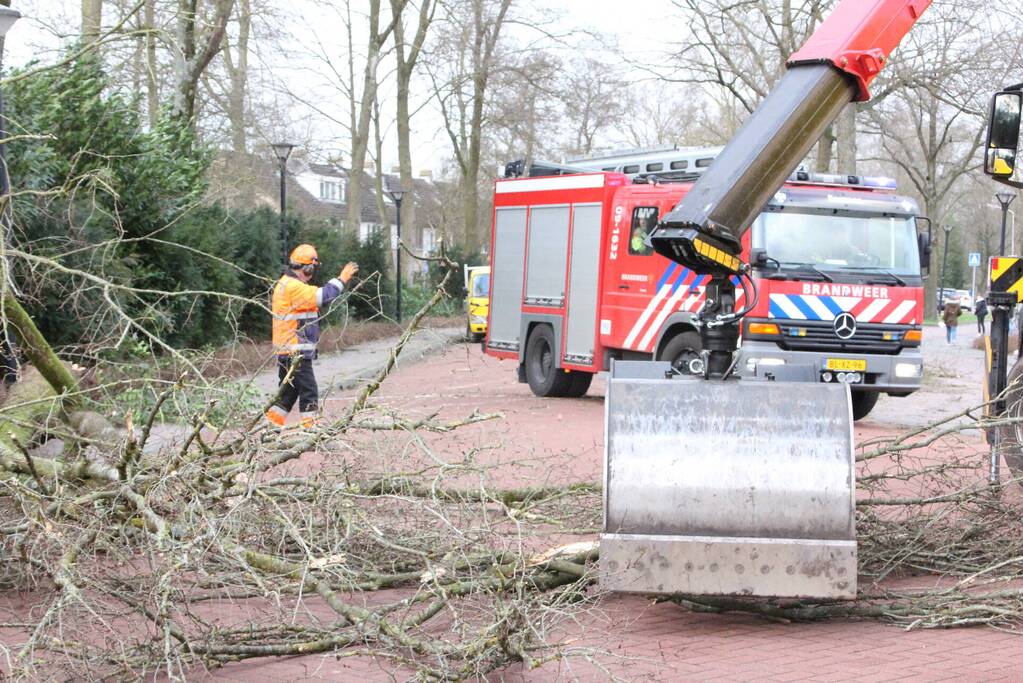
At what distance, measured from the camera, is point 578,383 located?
59.4ft

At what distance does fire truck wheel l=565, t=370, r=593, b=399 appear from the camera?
59.1 ft

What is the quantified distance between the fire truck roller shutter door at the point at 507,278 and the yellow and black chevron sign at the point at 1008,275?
9641 millimetres

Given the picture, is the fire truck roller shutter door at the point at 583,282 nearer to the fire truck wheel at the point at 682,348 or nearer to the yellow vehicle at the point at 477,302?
the fire truck wheel at the point at 682,348

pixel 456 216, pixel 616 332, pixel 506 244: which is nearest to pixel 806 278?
pixel 616 332

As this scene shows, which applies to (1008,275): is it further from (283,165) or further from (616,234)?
(283,165)

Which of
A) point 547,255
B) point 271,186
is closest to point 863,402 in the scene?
point 547,255

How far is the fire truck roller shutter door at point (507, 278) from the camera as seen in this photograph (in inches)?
739

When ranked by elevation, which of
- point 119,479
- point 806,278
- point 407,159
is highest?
point 407,159

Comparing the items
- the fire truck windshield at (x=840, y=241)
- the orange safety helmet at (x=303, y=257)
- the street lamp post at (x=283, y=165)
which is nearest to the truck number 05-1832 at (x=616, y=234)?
the fire truck windshield at (x=840, y=241)

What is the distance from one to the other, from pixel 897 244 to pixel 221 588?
1109 cm

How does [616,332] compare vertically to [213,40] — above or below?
below

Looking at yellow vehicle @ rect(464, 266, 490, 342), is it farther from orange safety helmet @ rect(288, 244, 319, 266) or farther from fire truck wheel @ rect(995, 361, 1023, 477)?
fire truck wheel @ rect(995, 361, 1023, 477)

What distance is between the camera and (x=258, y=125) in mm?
40344

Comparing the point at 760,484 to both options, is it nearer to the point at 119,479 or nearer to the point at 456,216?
the point at 119,479
